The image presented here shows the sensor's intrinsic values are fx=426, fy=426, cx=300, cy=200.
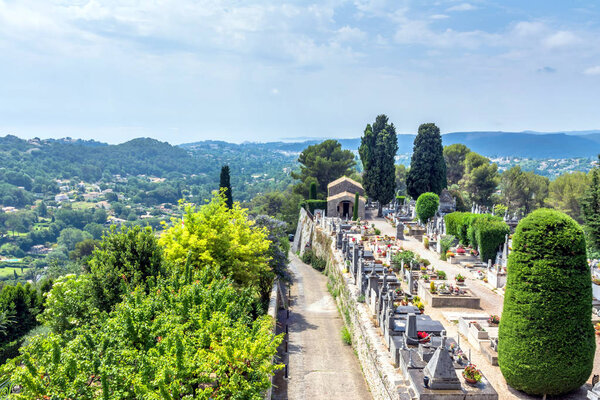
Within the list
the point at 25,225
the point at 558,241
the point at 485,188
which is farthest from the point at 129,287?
the point at 25,225

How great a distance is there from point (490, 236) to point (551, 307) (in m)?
15.9

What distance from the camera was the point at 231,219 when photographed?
22000mm

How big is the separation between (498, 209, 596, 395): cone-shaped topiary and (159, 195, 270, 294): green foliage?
10.7m

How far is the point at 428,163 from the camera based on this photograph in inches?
1940

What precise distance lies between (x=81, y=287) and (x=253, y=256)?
7.16 metres

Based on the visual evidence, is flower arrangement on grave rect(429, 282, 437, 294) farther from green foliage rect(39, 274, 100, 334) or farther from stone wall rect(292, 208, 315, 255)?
stone wall rect(292, 208, 315, 255)

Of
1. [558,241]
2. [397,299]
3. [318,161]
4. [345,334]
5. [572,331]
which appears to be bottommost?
[345,334]

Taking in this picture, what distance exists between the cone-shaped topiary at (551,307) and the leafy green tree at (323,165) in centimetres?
5189

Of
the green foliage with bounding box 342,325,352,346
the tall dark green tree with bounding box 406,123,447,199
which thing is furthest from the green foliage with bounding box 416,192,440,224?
the green foliage with bounding box 342,325,352,346

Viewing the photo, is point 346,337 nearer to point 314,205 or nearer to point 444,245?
point 444,245

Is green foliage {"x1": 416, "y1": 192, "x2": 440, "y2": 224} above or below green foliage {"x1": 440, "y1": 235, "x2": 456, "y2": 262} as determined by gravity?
above

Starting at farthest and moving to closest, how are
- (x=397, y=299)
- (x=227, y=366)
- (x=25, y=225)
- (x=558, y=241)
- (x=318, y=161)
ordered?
1. (x=25, y=225)
2. (x=318, y=161)
3. (x=397, y=299)
4. (x=558, y=241)
5. (x=227, y=366)

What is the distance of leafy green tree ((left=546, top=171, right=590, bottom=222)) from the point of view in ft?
177

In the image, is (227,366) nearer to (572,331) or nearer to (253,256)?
(572,331)
